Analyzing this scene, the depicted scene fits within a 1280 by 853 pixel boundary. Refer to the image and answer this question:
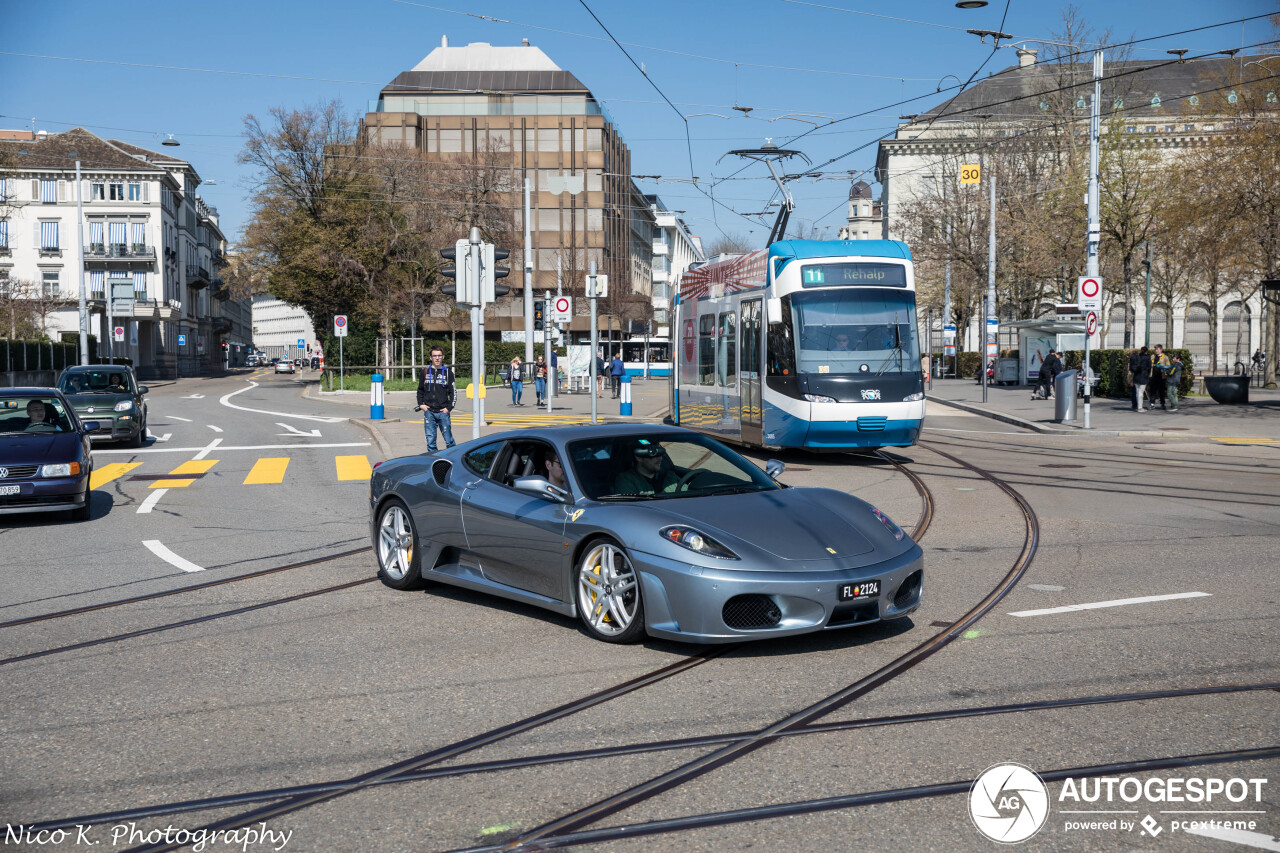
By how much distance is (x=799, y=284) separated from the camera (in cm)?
1781

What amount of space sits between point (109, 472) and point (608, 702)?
49.9 feet

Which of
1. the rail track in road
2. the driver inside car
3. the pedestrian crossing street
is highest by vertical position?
the driver inside car

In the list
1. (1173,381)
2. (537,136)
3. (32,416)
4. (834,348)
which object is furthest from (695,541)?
(537,136)

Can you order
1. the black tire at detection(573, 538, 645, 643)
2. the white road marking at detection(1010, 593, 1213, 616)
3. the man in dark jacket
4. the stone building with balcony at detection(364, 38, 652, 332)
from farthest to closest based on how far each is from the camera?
the stone building with balcony at detection(364, 38, 652, 332) → the man in dark jacket → the white road marking at detection(1010, 593, 1213, 616) → the black tire at detection(573, 538, 645, 643)

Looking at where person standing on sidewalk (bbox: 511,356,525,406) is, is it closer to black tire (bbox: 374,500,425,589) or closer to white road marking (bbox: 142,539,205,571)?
white road marking (bbox: 142,539,205,571)

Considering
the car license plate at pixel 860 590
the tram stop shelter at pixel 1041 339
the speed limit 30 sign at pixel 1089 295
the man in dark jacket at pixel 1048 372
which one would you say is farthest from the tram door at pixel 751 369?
the tram stop shelter at pixel 1041 339

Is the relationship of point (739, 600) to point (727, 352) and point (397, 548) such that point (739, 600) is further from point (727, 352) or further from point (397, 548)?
point (727, 352)

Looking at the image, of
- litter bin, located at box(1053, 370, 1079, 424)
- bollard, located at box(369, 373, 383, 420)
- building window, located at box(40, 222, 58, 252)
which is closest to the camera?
litter bin, located at box(1053, 370, 1079, 424)

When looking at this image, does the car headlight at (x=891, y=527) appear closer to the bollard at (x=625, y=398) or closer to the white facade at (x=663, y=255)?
the bollard at (x=625, y=398)

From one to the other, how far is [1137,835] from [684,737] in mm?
1804

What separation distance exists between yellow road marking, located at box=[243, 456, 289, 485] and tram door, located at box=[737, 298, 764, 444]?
713 cm

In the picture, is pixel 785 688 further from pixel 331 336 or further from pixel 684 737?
pixel 331 336

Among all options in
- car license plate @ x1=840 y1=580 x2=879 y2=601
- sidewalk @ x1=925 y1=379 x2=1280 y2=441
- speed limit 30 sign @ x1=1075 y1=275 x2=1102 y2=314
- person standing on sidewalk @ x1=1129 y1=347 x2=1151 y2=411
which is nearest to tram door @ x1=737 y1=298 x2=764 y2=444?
sidewalk @ x1=925 y1=379 x2=1280 y2=441

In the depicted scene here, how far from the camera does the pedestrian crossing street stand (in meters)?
17.1
